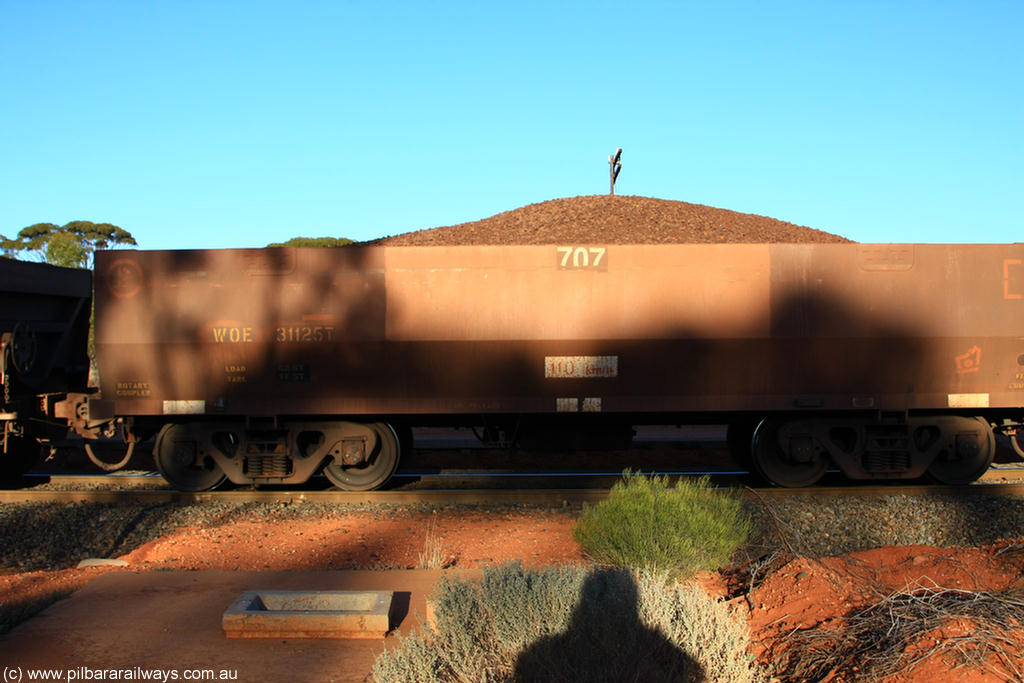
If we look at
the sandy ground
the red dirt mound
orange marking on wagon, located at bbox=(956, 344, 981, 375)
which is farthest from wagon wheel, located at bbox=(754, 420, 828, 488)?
the red dirt mound

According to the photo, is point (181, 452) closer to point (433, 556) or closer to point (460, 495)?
point (460, 495)

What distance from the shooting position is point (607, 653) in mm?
3754

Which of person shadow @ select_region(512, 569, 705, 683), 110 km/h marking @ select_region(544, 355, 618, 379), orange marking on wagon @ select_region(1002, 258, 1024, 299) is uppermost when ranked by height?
orange marking on wagon @ select_region(1002, 258, 1024, 299)

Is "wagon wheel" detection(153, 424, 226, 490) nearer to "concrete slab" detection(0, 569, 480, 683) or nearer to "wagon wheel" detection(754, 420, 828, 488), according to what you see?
"concrete slab" detection(0, 569, 480, 683)

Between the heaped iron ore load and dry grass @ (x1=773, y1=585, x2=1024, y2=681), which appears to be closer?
Answer: dry grass @ (x1=773, y1=585, x2=1024, y2=681)

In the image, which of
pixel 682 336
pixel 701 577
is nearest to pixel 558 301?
pixel 682 336

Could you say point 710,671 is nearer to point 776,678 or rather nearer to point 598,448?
point 776,678

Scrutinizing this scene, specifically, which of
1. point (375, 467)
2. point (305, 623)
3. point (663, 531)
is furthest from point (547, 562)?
point (375, 467)

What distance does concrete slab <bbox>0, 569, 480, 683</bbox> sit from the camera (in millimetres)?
4289

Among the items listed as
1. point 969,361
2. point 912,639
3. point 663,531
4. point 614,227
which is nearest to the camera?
point 912,639

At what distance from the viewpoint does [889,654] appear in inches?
150

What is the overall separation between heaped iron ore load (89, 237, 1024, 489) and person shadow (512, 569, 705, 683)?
510cm

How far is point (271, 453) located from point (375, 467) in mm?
1375

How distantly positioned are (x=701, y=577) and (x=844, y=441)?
201 inches
